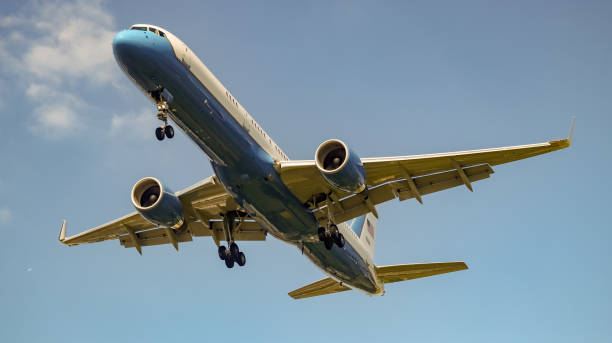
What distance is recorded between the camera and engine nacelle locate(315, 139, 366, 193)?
21453 millimetres

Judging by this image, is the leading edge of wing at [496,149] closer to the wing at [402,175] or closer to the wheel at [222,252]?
the wing at [402,175]

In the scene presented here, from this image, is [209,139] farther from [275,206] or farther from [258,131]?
[275,206]

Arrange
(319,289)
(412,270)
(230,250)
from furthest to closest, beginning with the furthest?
(319,289)
(412,270)
(230,250)

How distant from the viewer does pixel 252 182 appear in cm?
2252

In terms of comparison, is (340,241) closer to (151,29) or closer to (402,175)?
(402,175)

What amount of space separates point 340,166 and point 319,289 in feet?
38.1

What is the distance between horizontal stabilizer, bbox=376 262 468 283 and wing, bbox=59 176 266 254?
6.12 m

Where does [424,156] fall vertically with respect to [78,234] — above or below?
above

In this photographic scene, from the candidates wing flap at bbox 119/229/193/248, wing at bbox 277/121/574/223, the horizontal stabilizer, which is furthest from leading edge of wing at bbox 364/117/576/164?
wing flap at bbox 119/229/193/248

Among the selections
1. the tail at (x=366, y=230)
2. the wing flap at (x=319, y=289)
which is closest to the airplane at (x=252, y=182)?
the wing flap at (x=319, y=289)

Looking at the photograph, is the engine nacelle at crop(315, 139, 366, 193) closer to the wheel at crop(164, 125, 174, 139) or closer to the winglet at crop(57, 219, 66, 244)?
the wheel at crop(164, 125, 174, 139)

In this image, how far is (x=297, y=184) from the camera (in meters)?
23.5

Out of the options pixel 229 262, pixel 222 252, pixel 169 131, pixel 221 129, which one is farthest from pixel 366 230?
pixel 169 131

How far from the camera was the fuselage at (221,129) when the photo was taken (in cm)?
1995
